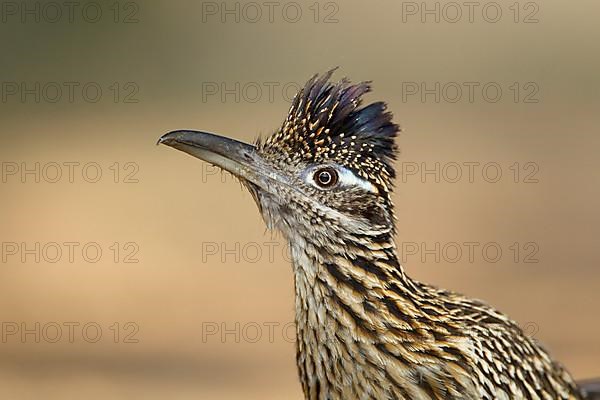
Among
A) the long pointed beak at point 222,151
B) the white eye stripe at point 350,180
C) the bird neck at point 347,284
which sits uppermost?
the long pointed beak at point 222,151

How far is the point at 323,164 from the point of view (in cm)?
513

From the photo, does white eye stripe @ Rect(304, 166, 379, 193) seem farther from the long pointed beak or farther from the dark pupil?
→ the long pointed beak

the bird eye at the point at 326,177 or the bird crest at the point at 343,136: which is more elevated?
the bird crest at the point at 343,136

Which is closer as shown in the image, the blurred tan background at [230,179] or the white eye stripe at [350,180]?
the white eye stripe at [350,180]

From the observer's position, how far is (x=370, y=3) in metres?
15.4

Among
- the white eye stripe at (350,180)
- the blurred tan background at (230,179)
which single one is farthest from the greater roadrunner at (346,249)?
the blurred tan background at (230,179)

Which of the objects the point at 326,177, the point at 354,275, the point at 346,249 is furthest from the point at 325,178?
the point at 354,275

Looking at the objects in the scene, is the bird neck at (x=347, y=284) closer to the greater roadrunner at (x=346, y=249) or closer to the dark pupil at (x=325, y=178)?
the greater roadrunner at (x=346, y=249)

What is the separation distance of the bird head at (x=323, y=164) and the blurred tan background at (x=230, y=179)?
3.81m

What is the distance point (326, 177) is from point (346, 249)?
359 mm

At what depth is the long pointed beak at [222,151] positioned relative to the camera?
199 inches

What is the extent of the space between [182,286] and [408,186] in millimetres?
3106

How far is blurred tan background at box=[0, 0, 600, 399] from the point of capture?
1104 cm

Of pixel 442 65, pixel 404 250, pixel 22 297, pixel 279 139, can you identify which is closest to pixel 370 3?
pixel 442 65
